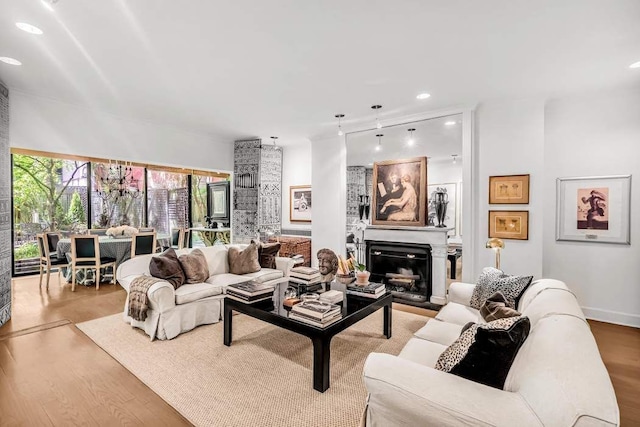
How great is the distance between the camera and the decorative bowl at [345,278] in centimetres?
327

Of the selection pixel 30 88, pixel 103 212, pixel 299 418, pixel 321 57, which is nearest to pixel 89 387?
pixel 299 418

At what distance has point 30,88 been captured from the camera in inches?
148

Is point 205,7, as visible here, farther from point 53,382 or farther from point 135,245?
point 135,245

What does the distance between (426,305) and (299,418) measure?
9.70 ft

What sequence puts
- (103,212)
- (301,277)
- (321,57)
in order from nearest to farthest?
1. (321,57)
2. (301,277)
3. (103,212)

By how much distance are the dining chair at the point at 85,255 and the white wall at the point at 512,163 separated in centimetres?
596

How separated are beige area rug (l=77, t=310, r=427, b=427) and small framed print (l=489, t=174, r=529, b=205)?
1.91m

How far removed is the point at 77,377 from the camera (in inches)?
98.8

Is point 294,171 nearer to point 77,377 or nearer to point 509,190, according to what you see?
point 509,190

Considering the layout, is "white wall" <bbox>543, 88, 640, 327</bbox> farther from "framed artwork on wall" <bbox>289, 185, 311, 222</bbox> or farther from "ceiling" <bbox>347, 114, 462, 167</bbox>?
"framed artwork on wall" <bbox>289, 185, 311, 222</bbox>

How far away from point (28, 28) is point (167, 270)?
7.91 ft

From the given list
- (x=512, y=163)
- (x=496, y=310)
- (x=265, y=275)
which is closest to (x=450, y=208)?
(x=512, y=163)

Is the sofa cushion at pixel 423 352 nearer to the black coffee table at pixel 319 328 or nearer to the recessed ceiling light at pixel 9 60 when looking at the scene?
the black coffee table at pixel 319 328

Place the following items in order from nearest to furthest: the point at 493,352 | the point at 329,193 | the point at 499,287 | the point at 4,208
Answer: the point at 493,352
the point at 499,287
the point at 4,208
the point at 329,193
